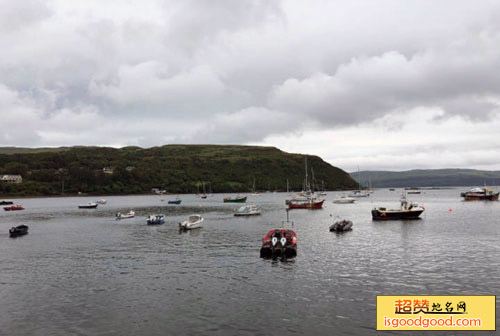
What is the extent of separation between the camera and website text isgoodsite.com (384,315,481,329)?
27172 mm

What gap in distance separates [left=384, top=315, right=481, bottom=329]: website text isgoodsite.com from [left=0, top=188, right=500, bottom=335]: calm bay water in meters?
0.91

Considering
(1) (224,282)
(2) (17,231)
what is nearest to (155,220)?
(2) (17,231)

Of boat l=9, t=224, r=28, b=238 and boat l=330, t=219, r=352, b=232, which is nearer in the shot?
boat l=330, t=219, r=352, b=232

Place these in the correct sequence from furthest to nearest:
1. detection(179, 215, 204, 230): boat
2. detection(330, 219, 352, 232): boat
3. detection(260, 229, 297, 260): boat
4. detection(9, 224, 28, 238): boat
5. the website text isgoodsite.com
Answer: detection(179, 215, 204, 230): boat → detection(9, 224, 28, 238): boat → detection(330, 219, 352, 232): boat → detection(260, 229, 297, 260): boat → the website text isgoodsite.com

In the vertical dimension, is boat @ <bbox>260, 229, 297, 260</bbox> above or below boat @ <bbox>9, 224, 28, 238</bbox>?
above

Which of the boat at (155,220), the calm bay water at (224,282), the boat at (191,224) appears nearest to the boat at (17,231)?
the calm bay water at (224,282)

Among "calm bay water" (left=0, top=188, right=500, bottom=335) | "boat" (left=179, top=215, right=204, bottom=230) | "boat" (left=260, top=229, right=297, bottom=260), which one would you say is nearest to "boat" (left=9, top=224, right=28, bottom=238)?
"calm bay water" (left=0, top=188, right=500, bottom=335)

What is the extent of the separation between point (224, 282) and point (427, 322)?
19660 millimetres

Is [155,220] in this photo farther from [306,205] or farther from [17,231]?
[306,205]

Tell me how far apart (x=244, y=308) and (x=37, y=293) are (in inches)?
797

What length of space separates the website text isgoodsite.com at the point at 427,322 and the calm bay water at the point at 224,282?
0.91 m

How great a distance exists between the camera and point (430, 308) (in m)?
29.1

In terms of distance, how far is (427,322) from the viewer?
27359mm

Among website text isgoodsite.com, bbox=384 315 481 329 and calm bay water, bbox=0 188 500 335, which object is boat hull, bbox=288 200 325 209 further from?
website text isgoodsite.com, bbox=384 315 481 329
